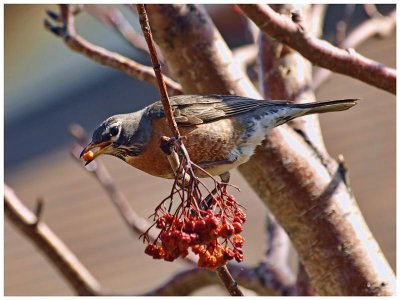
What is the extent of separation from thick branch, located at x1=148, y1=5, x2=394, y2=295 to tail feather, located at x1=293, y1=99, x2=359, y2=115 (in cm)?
15

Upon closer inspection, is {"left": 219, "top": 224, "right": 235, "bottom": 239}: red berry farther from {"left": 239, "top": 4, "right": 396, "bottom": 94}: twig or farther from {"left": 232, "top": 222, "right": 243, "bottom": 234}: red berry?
{"left": 239, "top": 4, "right": 396, "bottom": 94}: twig

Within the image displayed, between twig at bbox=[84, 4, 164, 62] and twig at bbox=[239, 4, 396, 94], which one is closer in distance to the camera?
twig at bbox=[239, 4, 396, 94]

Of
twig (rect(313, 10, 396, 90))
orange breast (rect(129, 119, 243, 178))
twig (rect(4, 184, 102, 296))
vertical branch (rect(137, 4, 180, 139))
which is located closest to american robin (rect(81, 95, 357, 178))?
orange breast (rect(129, 119, 243, 178))

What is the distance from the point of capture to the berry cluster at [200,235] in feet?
6.91

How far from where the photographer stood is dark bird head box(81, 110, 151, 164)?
3.01m

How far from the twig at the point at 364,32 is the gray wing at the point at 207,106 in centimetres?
115

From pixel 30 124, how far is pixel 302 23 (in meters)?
8.03

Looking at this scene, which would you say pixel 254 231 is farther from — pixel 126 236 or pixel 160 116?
pixel 160 116

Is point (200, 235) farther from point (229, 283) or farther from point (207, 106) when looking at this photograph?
point (207, 106)

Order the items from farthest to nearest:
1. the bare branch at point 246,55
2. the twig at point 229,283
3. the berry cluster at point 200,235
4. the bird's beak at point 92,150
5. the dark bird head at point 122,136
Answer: the bare branch at point 246,55 → the dark bird head at point 122,136 → the bird's beak at point 92,150 → the twig at point 229,283 → the berry cluster at point 200,235

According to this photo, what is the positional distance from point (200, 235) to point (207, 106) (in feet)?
4.02

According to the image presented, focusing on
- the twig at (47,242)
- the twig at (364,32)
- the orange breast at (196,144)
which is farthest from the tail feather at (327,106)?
the twig at (47,242)

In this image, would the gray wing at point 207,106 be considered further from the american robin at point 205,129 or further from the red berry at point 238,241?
the red berry at point 238,241

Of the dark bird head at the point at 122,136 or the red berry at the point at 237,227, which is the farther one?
the dark bird head at the point at 122,136
